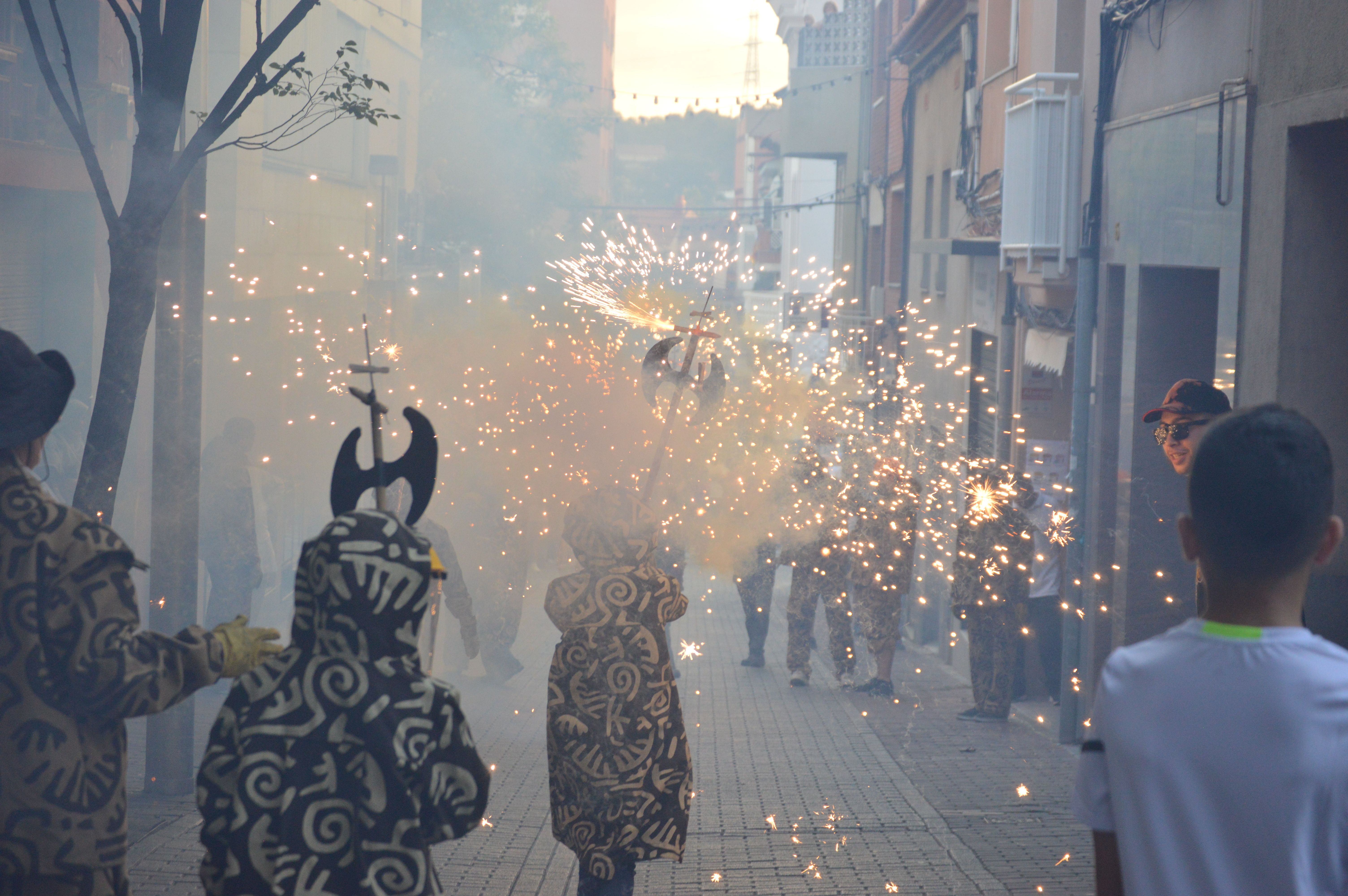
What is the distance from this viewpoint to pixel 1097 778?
7.61 ft

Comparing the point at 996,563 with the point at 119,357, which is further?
the point at 996,563

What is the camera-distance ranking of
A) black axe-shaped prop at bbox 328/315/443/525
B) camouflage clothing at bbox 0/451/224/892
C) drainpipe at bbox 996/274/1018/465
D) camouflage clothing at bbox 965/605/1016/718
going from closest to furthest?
camouflage clothing at bbox 0/451/224/892, black axe-shaped prop at bbox 328/315/443/525, camouflage clothing at bbox 965/605/1016/718, drainpipe at bbox 996/274/1018/465

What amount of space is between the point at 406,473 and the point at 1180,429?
310 centimetres

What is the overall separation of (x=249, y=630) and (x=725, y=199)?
231 ft

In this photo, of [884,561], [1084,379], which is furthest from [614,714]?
[884,561]

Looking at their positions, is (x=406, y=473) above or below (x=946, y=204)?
below

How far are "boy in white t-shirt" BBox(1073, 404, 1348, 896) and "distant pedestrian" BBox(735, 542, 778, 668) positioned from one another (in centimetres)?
951

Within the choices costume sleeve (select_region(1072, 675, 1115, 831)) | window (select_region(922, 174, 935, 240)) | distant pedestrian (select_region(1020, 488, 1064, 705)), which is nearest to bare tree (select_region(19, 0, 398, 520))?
costume sleeve (select_region(1072, 675, 1115, 831))

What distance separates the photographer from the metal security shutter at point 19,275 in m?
9.81

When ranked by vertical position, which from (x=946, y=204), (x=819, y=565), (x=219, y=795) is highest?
(x=946, y=204)

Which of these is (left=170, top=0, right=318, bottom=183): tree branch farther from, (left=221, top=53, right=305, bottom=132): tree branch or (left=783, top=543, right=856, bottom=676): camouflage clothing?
(left=783, top=543, right=856, bottom=676): camouflage clothing

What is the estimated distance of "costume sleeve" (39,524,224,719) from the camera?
3113 millimetres

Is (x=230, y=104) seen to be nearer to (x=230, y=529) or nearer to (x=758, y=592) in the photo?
(x=230, y=529)

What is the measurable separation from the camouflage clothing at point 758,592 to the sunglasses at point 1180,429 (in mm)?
6966
